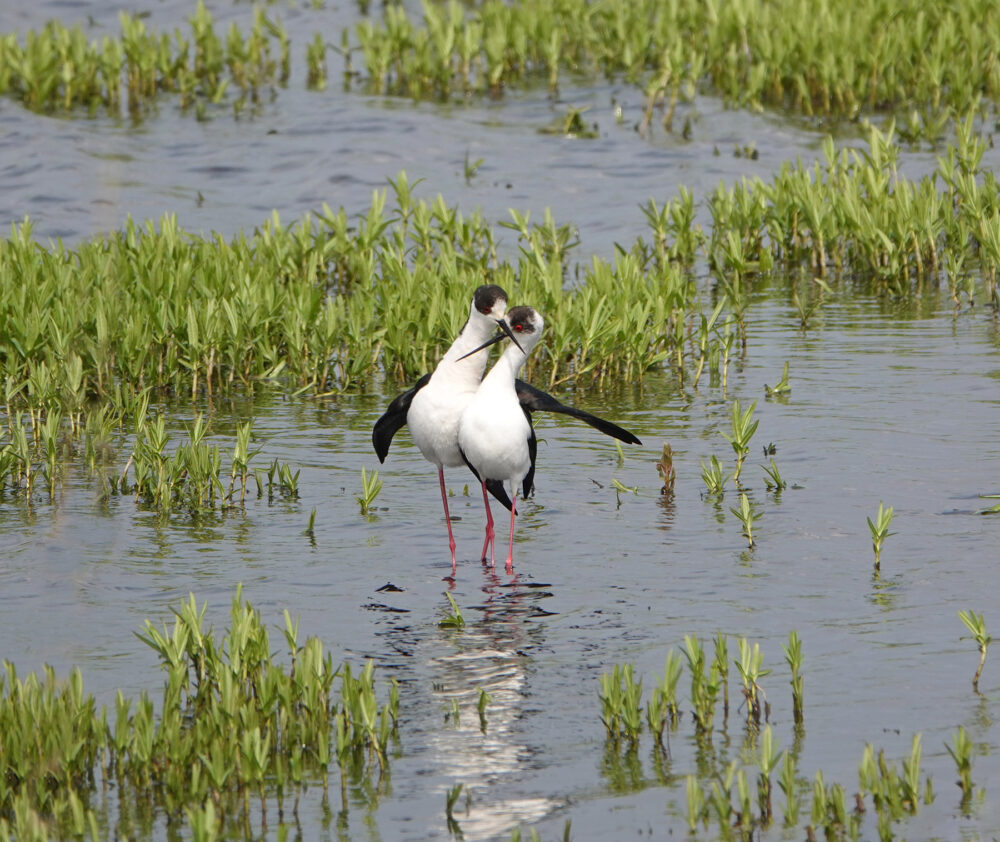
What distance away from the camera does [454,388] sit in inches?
262

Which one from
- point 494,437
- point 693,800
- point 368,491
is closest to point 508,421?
point 494,437

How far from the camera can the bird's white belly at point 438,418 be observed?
6.61m

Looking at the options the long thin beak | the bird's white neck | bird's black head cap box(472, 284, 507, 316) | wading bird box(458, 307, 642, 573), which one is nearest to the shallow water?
wading bird box(458, 307, 642, 573)

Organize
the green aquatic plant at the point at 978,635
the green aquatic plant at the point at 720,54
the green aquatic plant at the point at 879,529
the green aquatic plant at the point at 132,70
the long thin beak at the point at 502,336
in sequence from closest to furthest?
1. the green aquatic plant at the point at 978,635
2. the green aquatic plant at the point at 879,529
3. the long thin beak at the point at 502,336
4. the green aquatic plant at the point at 720,54
5. the green aquatic plant at the point at 132,70

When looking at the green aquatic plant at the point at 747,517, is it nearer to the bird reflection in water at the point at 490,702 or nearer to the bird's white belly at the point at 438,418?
the bird reflection in water at the point at 490,702

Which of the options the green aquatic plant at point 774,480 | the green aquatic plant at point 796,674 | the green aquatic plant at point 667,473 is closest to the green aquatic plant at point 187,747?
the green aquatic plant at point 796,674

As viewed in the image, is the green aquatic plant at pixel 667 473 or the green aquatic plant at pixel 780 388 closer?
the green aquatic plant at pixel 667 473

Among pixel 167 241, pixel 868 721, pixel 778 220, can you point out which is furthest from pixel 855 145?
pixel 868 721

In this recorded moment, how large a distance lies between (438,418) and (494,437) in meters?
0.35

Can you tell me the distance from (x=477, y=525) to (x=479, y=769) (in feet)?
9.11

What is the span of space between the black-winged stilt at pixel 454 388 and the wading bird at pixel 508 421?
0.21 feet

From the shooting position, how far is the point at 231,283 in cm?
973

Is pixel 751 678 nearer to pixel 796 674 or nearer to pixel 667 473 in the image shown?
pixel 796 674

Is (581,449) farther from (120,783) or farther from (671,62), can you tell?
(671,62)
